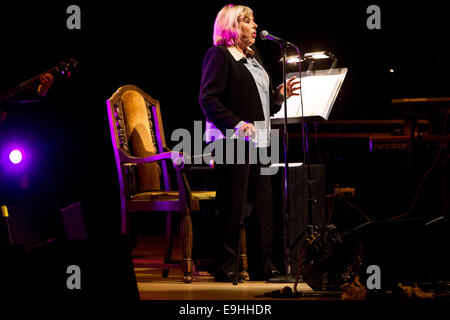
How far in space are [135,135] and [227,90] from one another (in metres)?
0.76

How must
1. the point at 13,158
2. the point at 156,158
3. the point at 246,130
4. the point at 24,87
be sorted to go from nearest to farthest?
the point at 246,130, the point at 156,158, the point at 24,87, the point at 13,158

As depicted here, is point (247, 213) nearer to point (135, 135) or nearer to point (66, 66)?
point (135, 135)

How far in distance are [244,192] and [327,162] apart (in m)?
2.49

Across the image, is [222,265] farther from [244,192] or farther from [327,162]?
[327,162]

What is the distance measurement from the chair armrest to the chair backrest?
4cm

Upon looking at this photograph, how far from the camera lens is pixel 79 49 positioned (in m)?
4.32

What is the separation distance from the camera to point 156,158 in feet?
10.4

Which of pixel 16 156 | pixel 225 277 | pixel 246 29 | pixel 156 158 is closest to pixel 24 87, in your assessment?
pixel 16 156

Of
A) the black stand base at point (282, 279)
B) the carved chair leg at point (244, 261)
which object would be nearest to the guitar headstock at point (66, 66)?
the carved chair leg at point (244, 261)

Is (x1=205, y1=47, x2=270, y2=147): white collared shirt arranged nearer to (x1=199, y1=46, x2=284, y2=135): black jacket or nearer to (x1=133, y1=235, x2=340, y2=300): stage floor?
(x1=199, y1=46, x2=284, y2=135): black jacket

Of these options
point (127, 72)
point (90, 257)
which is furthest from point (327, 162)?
point (90, 257)

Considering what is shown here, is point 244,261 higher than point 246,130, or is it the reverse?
point 246,130

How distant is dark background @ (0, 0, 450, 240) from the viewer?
4070mm
